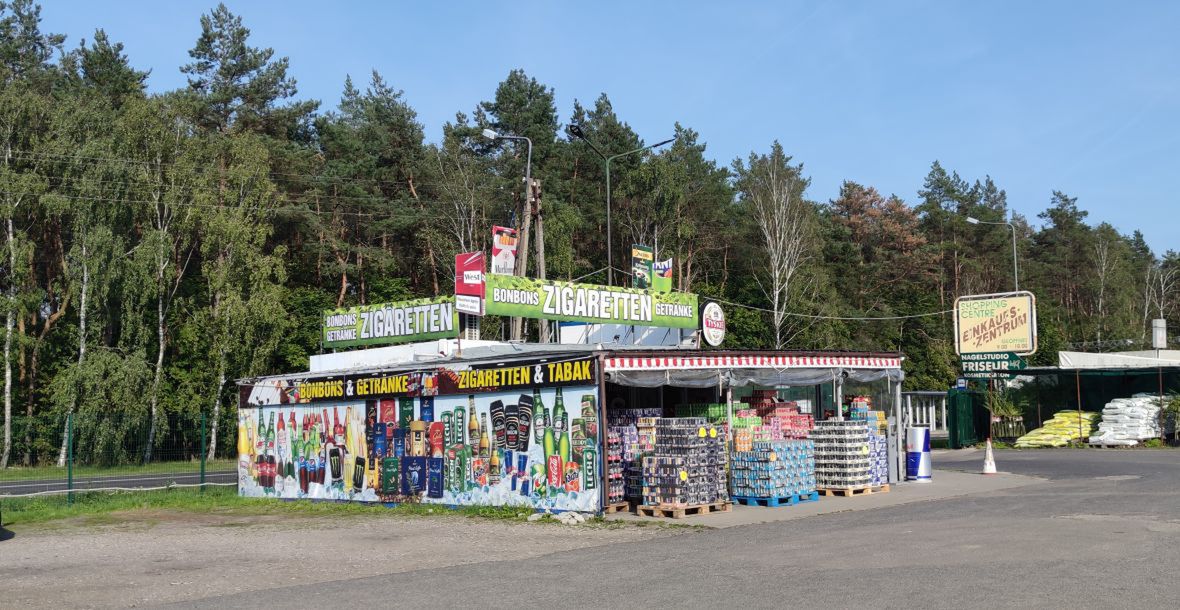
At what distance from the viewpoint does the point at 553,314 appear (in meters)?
27.6

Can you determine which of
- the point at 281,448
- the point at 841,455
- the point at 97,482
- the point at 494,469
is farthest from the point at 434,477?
the point at 97,482

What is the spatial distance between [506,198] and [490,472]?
1513 inches

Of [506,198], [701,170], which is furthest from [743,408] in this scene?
[701,170]

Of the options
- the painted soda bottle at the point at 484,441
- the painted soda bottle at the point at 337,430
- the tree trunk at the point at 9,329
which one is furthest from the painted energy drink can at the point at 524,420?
the tree trunk at the point at 9,329

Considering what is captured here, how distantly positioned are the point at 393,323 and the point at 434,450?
27.0ft

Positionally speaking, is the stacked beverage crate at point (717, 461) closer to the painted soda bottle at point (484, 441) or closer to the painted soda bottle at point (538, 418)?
the painted soda bottle at point (538, 418)

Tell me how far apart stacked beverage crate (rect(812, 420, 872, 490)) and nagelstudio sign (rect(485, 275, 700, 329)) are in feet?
27.9

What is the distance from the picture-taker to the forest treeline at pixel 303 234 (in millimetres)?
41812

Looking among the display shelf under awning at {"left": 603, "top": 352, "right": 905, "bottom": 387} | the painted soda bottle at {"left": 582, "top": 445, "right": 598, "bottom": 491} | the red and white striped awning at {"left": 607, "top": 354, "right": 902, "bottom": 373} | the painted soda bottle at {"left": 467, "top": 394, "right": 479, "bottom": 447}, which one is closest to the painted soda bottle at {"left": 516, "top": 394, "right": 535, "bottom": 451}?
the painted soda bottle at {"left": 467, "top": 394, "right": 479, "bottom": 447}

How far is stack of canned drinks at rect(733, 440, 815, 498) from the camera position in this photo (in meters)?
19.7

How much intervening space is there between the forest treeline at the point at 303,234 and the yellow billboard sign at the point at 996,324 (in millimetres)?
15475

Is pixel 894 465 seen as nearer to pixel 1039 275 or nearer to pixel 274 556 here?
pixel 274 556

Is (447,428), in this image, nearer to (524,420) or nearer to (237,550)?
(524,420)

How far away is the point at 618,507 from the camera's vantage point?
18.7 metres
